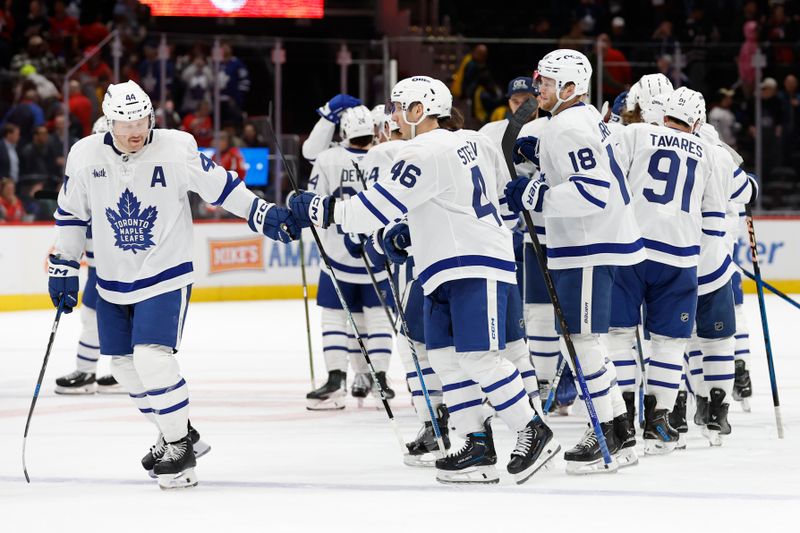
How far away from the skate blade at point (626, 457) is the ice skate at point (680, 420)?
496 millimetres

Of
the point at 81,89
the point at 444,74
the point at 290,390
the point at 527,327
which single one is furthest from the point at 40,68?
the point at 527,327

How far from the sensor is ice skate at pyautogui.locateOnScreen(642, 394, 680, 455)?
17.4 feet

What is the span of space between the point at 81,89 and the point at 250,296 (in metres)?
2.28

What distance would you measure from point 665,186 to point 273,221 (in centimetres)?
157

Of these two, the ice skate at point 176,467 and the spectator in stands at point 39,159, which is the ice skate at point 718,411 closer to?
the ice skate at point 176,467

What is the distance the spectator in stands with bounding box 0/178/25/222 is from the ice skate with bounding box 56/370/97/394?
428cm

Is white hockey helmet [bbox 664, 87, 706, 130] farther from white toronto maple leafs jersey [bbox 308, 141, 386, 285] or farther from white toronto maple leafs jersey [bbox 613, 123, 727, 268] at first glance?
white toronto maple leafs jersey [bbox 308, 141, 386, 285]

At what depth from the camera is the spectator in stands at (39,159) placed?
11492 millimetres

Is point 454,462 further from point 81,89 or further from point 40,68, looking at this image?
point 40,68

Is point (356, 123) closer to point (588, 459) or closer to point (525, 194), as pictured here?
point (525, 194)

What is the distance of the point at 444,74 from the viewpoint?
14133 mm

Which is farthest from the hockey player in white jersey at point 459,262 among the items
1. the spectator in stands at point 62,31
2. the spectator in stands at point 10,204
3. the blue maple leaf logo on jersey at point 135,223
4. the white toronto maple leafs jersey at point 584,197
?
the spectator in stands at point 62,31

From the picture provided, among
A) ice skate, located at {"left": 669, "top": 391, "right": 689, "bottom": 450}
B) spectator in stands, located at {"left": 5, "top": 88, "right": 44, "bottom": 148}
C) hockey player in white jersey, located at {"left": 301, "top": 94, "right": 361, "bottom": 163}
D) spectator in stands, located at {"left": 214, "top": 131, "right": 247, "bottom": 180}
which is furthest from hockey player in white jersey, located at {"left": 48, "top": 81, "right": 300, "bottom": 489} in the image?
spectator in stands, located at {"left": 214, "top": 131, "right": 247, "bottom": 180}

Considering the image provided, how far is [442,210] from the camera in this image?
4.67 meters
